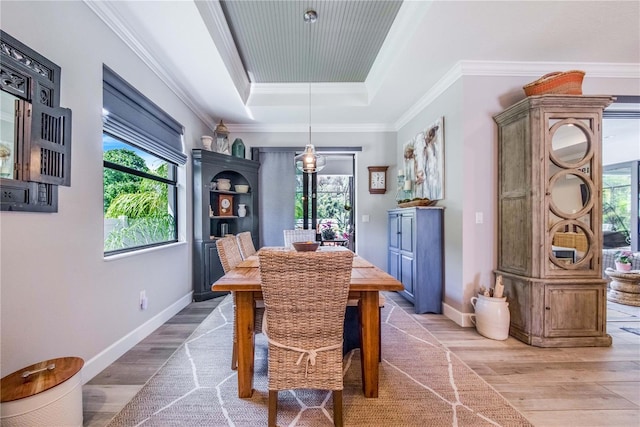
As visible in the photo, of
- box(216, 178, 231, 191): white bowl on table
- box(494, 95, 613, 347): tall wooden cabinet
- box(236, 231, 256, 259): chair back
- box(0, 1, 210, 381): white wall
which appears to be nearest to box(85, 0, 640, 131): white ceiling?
box(0, 1, 210, 381): white wall

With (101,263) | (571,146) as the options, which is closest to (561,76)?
(571,146)

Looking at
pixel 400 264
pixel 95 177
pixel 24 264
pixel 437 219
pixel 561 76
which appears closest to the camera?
pixel 24 264

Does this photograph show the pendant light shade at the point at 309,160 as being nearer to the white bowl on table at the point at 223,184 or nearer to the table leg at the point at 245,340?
the table leg at the point at 245,340

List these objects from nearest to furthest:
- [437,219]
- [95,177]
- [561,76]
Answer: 1. [95,177]
2. [561,76]
3. [437,219]

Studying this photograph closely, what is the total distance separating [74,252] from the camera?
1.78m

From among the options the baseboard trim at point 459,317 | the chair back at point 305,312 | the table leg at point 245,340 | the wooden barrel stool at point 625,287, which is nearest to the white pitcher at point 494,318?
the baseboard trim at point 459,317

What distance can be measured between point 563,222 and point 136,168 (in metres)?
3.87

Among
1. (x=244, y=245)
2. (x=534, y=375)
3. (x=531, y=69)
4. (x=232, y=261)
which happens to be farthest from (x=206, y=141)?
(x=534, y=375)

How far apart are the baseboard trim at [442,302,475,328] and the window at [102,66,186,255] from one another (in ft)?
10.5

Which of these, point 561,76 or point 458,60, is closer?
point 561,76

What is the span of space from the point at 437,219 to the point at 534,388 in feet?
5.62

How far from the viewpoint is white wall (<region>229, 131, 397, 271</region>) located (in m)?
4.64

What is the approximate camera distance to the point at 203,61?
2.68 metres

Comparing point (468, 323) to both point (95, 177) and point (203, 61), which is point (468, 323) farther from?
point (203, 61)
